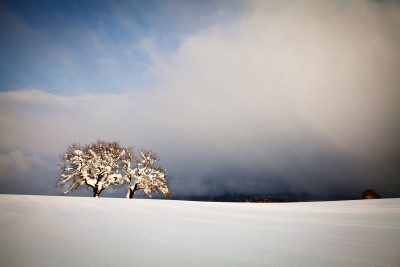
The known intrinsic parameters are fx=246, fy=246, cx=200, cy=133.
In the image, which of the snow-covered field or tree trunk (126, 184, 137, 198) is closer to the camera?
the snow-covered field

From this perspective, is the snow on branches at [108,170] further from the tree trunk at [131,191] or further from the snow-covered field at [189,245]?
the snow-covered field at [189,245]

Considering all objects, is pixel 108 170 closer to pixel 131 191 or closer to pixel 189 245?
pixel 131 191

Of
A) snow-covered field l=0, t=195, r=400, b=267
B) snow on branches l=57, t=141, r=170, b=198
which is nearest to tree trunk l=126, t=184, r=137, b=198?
snow on branches l=57, t=141, r=170, b=198

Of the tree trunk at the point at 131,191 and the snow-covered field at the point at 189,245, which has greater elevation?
the tree trunk at the point at 131,191

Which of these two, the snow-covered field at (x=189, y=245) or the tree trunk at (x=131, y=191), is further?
the tree trunk at (x=131, y=191)

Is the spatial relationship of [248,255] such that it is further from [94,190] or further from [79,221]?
[94,190]

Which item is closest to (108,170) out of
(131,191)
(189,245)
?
(131,191)

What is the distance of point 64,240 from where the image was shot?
273 cm

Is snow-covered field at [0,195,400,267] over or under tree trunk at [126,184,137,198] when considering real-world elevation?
under

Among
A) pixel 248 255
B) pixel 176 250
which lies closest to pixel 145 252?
pixel 176 250

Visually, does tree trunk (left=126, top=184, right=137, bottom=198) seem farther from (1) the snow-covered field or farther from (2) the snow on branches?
(1) the snow-covered field

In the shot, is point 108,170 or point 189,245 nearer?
point 189,245

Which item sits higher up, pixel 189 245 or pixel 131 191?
pixel 131 191

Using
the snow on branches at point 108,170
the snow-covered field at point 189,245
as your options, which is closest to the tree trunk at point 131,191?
the snow on branches at point 108,170
